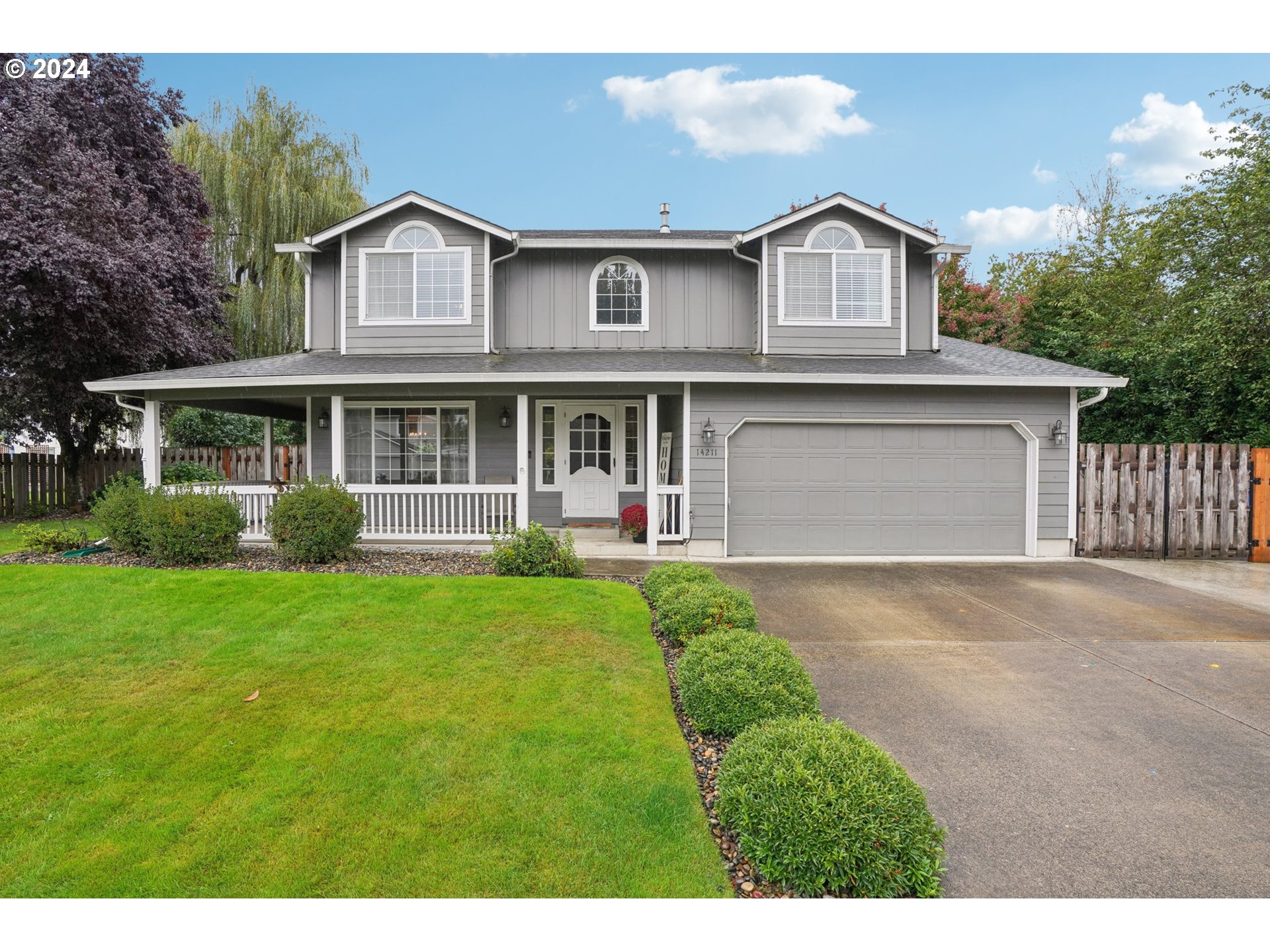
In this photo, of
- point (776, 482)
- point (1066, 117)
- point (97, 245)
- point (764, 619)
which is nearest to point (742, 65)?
point (776, 482)

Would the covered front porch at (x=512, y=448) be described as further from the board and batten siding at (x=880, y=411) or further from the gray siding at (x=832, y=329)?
the gray siding at (x=832, y=329)

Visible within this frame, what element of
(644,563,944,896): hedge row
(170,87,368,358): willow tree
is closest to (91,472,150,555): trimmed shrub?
(644,563,944,896): hedge row

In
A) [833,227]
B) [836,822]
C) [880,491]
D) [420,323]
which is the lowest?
[836,822]

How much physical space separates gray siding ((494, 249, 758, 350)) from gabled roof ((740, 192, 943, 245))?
1.04 m

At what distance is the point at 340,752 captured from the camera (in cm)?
342

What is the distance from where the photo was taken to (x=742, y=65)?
8.42 meters

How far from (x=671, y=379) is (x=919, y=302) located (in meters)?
5.54

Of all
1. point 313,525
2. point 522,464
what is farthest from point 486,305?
point 313,525

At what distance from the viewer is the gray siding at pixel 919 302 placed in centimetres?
1159

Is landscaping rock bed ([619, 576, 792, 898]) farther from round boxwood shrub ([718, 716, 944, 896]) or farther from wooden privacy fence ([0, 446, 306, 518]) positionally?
wooden privacy fence ([0, 446, 306, 518])

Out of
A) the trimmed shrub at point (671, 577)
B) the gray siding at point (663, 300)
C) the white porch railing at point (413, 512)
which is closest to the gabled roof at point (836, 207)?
the gray siding at point (663, 300)

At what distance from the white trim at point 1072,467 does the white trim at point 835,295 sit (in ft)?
9.69

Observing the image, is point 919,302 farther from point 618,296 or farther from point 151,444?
point 151,444

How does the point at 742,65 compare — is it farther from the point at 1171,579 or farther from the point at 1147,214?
the point at 1147,214
